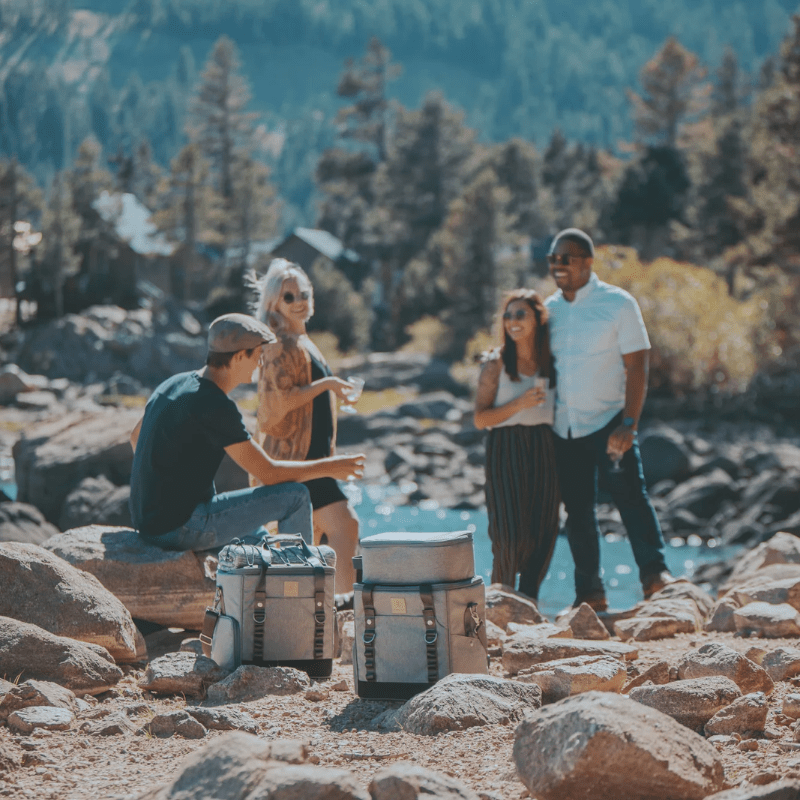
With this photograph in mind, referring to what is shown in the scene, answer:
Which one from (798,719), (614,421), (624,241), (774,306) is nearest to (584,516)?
(614,421)

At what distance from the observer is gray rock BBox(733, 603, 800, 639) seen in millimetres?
4590

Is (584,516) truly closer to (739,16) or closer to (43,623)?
(43,623)

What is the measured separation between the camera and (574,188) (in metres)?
47.4

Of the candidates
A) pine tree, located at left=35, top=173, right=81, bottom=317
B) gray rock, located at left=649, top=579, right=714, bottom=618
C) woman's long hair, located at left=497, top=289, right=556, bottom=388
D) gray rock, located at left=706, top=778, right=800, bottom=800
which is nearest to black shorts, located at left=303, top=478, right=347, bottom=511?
woman's long hair, located at left=497, top=289, right=556, bottom=388

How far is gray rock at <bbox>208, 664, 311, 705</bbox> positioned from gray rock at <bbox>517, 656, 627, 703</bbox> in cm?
75

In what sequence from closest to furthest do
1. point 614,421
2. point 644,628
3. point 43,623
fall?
point 43,623, point 644,628, point 614,421

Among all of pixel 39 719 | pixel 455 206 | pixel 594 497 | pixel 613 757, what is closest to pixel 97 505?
pixel 594 497

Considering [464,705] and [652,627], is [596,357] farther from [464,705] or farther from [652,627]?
[464,705]

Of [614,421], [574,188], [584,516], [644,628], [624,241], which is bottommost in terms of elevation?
[644,628]

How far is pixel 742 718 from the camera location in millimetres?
3041

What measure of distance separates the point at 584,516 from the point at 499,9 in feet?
635

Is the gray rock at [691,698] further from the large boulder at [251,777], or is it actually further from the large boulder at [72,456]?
the large boulder at [72,456]

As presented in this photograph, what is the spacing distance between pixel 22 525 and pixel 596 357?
4.79 m

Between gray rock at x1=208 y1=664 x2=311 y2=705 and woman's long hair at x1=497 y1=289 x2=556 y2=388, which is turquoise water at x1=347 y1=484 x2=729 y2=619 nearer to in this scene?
woman's long hair at x1=497 y1=289 x2=556 y2=388
